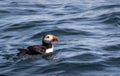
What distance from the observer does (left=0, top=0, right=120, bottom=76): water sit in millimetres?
15383

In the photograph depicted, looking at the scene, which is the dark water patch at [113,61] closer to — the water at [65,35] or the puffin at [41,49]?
the water at [65,35]

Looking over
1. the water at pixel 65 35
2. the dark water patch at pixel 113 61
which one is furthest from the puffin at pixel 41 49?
the dark water patch at pixel 113 61

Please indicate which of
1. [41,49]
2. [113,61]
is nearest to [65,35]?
[41,49]

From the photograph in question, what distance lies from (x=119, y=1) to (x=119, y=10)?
2.37 metres

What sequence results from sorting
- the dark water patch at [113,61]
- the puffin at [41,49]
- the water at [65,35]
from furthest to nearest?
the puffin at [41,49], the dark water patch at [113,61], the water at [65,35]

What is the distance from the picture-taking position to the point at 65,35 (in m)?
19.6

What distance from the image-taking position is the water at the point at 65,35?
50.5ft

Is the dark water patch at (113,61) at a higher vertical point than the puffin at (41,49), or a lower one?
lower

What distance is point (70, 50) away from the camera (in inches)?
680

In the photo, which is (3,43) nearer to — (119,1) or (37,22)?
(37,22)

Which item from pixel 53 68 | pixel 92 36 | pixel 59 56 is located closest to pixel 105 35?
pixel 92 36

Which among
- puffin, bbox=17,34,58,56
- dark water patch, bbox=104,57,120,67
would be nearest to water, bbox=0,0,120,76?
dark water patch, bbox=104,57,120,67

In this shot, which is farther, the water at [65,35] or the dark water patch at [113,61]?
the dark water patch at [113,61]

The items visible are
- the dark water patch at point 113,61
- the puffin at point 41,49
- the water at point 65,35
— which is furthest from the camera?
the puffin at point 41,49
